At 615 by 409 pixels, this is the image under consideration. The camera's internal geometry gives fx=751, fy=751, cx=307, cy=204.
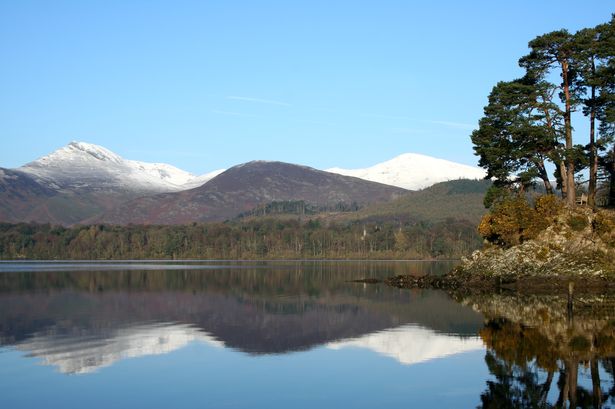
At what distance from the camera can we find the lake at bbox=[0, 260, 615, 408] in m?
25.8

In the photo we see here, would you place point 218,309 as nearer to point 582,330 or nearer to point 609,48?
point 582,330

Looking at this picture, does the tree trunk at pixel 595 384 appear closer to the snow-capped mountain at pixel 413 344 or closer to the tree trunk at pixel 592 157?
the snow-capped mountain at pixel 413 344

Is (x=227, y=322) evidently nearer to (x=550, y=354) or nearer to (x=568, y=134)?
(x=550, y=354)

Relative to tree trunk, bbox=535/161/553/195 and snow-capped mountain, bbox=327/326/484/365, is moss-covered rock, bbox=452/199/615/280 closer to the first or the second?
tree trunk, bbox=535/161/553/195

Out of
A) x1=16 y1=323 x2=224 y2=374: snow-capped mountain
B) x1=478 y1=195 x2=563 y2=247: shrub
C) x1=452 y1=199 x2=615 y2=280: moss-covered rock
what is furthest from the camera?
x1=478 y1=195 x2=563 y2=247: shrub

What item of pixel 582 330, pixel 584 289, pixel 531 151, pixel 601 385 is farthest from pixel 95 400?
pixel 531 151

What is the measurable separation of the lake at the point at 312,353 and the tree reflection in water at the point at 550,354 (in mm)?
79

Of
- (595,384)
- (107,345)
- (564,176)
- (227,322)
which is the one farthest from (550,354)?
(564,176)

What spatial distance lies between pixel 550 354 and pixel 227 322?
77.9ft

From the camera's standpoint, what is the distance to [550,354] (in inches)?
1241

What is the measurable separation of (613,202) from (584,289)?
53.2 ft

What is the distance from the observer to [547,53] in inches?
2950

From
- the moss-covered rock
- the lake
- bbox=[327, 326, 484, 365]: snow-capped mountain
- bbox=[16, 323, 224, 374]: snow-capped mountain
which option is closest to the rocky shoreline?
the moss-covered rock

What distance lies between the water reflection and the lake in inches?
5.2
